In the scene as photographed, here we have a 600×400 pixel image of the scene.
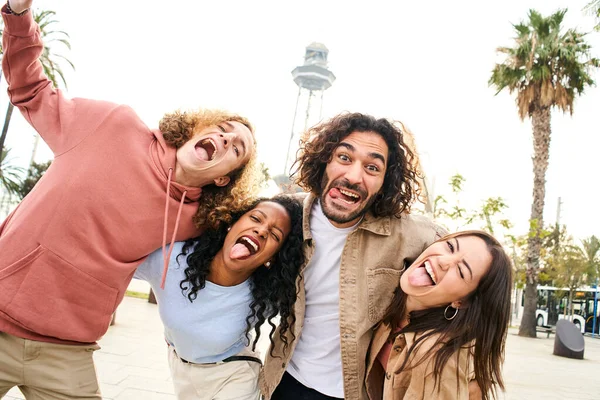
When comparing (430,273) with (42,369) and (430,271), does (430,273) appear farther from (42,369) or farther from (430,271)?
(42,369)

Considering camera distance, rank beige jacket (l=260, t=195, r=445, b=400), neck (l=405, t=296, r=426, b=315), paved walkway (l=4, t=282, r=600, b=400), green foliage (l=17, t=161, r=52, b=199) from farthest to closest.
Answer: green foliage (l=17, t=161, r=52, b=199), paved walkway (l=4, t=282, r=600, b=400), beige jacket (l=260, t=195, r=445, b=400), neck (l=405, t=296, r=426, b=315)

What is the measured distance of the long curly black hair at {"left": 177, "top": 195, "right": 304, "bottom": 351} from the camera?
275 cm

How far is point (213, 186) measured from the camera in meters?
2.94

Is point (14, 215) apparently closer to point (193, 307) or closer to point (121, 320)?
point (193, 307)

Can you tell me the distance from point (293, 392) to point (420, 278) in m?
1.12

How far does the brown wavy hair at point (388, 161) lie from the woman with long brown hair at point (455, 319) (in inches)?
22.0

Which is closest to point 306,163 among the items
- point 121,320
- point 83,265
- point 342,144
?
point 342,144

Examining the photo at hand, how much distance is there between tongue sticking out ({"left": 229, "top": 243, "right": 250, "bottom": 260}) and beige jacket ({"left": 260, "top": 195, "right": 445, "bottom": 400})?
415mm

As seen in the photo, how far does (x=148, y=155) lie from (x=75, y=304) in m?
0.89

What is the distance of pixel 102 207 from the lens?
2375mm

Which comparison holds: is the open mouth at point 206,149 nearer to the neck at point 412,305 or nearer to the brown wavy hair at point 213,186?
the brown wavy hair at point 213,186

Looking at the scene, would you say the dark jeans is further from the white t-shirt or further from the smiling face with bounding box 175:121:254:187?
the smiling face with bounding box 175:121:254:187

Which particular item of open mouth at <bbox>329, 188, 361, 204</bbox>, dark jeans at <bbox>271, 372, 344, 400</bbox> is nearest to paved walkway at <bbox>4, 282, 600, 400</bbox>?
dark jeans at <bbox>271, 372, 344, 400</bbox>

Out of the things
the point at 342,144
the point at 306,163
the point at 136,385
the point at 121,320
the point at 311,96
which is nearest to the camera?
the point at 342,144
